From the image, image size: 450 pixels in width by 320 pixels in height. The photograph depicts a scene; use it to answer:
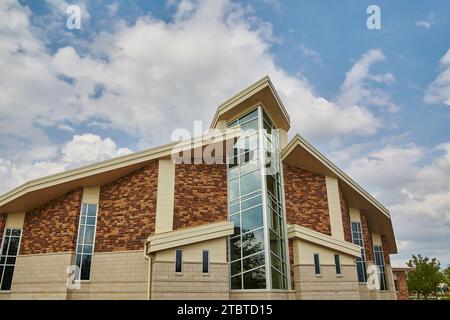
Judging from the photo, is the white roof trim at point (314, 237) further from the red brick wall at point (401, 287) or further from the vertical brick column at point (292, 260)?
the red brick wall at point (401, 287)

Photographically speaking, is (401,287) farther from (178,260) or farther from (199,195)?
(178,260)

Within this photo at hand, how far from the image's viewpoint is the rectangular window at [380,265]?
19.8 m

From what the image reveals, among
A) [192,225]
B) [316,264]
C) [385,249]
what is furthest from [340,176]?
[385,249]

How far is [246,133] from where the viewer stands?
14578 mm

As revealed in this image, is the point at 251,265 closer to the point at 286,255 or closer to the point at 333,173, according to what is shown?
the point at 286,255

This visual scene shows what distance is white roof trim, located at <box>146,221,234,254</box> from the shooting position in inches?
443

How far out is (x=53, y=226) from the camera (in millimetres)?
13805

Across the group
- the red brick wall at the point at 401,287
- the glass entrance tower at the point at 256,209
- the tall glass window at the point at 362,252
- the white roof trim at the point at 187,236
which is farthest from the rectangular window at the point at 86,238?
the red brick wall at the point at 401,287

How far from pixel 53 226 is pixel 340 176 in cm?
1287

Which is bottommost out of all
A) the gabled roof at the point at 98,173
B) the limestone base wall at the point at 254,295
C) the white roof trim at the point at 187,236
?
the limestone base wall at the point at 254,295

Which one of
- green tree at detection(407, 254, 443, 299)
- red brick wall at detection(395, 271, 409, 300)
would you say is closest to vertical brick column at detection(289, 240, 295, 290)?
red brick wall at detection(395, 271, 409, 300)

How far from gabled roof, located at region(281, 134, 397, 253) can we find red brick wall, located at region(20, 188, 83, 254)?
9.12 m

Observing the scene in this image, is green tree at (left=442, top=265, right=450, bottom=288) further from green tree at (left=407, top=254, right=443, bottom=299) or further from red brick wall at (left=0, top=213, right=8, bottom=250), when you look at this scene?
red brick wall at (left=0, top=213, right=8, bottom=250)

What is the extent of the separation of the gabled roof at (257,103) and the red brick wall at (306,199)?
2.45 meters
